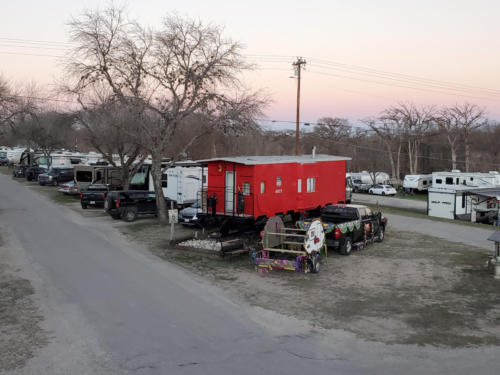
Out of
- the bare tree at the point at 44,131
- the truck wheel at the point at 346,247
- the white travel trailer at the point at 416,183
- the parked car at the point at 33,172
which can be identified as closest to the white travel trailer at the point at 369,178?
the white travel trailer at the point at 416,183

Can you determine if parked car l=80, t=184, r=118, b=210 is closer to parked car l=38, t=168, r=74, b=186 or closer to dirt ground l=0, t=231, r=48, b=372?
dirt ground l=0, t=231, r=48, b=372

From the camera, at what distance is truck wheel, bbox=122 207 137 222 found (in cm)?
2442

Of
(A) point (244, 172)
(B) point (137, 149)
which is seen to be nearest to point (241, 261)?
(A) point (244, 172)

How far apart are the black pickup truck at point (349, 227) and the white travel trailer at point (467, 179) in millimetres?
25716

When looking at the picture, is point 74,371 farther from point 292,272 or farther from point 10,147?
point 10,147

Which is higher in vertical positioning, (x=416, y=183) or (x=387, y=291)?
(x=416, y=183)

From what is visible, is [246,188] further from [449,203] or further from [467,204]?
[467,204]

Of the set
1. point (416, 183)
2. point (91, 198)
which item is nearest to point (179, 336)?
point (91, 198)

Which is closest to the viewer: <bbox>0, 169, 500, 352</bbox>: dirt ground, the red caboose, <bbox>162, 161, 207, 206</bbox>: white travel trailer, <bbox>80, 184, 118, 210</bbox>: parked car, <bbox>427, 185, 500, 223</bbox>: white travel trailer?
<bbox>0, 169, 500, 352</bbox>: dirt ground

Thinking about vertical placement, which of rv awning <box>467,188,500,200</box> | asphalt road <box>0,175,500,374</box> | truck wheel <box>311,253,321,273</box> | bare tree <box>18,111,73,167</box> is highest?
bare tree <box>18,111,73,167</box>

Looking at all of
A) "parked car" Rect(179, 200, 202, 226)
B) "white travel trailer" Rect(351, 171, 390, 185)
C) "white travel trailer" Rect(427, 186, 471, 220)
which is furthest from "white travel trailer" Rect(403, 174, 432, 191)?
"parked car" Rect(179, 200, 202, 226)

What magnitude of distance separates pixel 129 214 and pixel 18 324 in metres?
14.7

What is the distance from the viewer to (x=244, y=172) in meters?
19.2

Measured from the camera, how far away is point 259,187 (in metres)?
19.1
